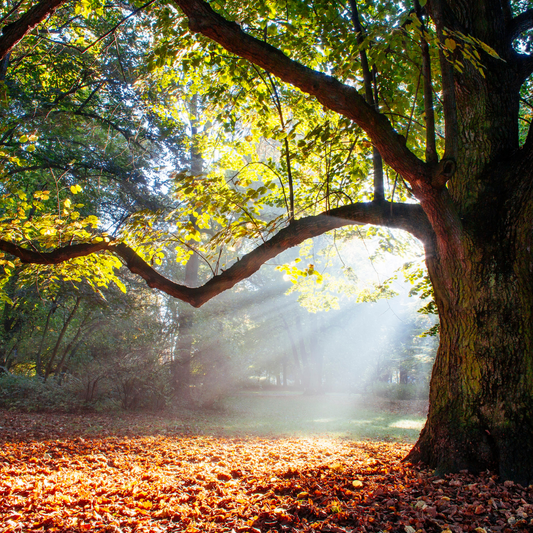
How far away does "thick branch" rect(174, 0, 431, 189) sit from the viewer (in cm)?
279

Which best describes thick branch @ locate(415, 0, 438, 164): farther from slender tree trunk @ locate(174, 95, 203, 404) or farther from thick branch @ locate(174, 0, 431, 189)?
slender tree trunk @ locate(174, 95, 203, 404)

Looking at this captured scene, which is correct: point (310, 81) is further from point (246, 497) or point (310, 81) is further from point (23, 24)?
point (246, 497)

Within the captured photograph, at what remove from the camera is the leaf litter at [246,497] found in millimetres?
2262

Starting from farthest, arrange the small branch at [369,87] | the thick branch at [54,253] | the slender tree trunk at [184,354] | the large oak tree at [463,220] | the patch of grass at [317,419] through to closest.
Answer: the slender tree trunk at [184,354]
the patch of grass at [317,419]
the thick branch at [54,253]
the small branch at [369,87]
the large oak tree at [463,220]

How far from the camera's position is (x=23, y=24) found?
113 inches

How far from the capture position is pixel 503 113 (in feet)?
11.9

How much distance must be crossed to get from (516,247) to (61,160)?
11151 mm

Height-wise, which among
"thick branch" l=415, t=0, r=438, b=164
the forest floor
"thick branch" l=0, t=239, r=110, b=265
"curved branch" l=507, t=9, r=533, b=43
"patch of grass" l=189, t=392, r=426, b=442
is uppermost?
"curved branch" l=507, t=9, r=533, b=43

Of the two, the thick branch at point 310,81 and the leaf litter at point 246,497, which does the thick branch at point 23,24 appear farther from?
the leaf litter at point 246,497

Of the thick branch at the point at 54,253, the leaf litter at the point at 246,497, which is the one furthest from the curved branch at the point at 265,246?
the leaf litter at the point at 246,497

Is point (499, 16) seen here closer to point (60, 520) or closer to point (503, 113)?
point (503, 113)

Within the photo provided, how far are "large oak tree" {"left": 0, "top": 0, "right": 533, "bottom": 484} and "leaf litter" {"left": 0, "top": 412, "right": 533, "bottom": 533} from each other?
567mm

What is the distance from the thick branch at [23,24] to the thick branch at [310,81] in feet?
3.55

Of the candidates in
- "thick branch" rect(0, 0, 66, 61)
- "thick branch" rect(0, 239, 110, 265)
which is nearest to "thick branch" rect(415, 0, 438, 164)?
"thick branch" rect(0, 0, 66, 61)
